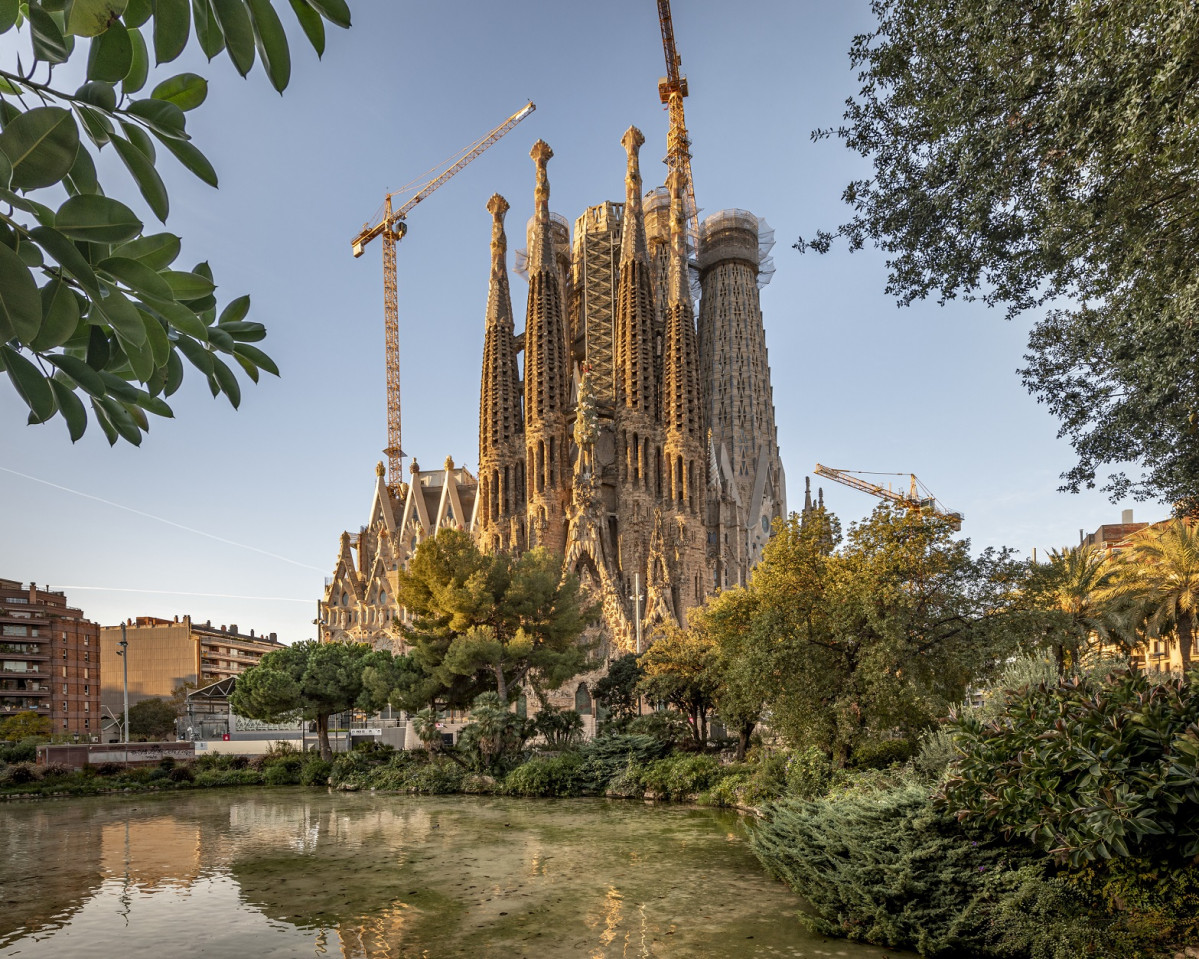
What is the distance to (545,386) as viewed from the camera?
54.5 meters

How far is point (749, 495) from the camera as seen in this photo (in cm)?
6319

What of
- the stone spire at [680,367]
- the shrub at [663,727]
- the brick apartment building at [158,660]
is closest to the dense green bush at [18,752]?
the shrub at [663,727]

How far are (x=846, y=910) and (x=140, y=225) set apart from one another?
986 cm

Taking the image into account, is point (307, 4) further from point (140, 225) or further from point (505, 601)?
point (505, 601)

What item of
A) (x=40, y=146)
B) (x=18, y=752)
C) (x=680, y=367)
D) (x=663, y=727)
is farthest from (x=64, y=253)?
(x=680, y=367)

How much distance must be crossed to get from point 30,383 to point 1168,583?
31.1m

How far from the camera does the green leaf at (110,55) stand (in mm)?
1818

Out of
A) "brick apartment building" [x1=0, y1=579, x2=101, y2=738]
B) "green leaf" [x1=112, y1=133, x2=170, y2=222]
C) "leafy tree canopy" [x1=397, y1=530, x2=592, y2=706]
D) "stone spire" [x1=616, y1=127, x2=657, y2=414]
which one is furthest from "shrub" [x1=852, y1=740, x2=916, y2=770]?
"brick apartment building" [x1=0, y1=579, x2=101, y2=738]

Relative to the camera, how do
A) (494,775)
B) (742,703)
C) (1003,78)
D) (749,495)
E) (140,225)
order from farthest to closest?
(749,495)
(494,775)
(742,703)
(1003,78)
(140,225)

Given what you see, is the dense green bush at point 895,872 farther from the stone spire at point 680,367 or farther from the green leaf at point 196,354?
the stone spire at point 680,367

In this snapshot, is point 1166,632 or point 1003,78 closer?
point 1003,78

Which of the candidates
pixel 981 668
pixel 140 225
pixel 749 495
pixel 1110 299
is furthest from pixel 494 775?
pixel 749 495

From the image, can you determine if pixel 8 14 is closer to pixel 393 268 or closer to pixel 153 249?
pixel 153 249

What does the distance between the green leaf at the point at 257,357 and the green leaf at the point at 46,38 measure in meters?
0.76
